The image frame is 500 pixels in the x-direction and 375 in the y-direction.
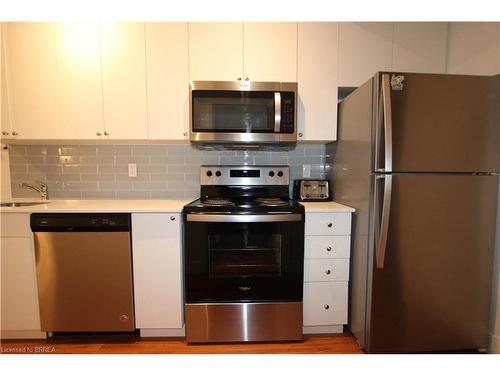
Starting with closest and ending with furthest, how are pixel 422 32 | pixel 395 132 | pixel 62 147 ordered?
pixel 395 132
pixel 422 32
pixel 62 147

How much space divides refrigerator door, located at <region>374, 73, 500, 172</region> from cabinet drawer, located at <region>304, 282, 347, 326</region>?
86cm

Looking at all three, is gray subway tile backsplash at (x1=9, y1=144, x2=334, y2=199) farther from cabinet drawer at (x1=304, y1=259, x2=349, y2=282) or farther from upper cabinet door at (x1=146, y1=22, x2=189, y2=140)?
cabinet drawer at (x1=304, y1=259, x2=349, y2=282)

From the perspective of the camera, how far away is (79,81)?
67.4 inches

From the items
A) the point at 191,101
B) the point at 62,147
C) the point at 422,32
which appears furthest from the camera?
the point at 62,147

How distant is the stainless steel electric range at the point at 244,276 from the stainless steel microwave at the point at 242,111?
1.67 ft

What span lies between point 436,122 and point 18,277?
8.83 ft

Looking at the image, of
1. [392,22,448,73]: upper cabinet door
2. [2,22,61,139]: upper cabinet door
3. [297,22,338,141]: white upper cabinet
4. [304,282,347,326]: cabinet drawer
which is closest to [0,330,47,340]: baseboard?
[2,22,61,139]: upper cabinet door

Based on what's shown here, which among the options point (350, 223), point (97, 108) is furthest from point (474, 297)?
point (97, 108)

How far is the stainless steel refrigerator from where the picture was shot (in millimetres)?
1320

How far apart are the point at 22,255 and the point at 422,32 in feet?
10.4

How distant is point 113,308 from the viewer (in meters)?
1.55

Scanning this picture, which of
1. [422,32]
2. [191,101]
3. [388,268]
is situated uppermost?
[422,32]

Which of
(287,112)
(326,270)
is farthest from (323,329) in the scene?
(287,112)

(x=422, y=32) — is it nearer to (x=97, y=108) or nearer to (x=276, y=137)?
A: (x=276, y=137)
